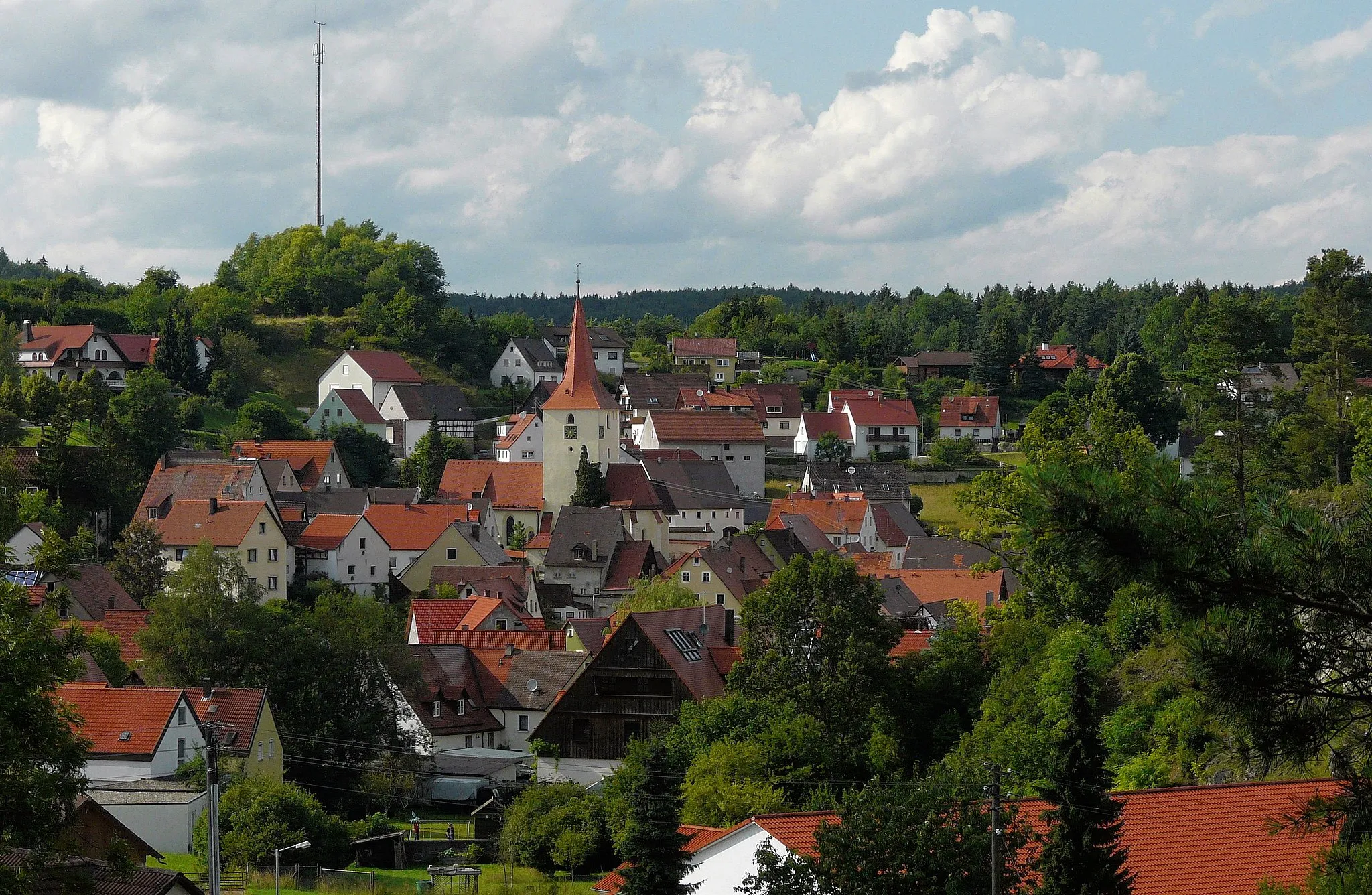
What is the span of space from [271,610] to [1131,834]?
2988cm

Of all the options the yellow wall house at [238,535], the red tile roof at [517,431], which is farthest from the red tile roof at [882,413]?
the yellow wall house at [238,535]

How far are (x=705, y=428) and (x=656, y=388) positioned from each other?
1393 centimetres

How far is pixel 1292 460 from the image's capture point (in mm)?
42250

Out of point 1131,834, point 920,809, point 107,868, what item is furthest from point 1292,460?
point 107,868

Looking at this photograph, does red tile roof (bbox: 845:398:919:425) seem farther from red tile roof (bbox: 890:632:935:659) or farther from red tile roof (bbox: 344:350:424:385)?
red tile roof (bbox: 890:632:935:659)

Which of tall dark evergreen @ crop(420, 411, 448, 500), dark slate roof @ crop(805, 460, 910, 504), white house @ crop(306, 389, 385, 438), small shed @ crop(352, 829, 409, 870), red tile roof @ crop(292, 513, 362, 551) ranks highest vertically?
white house @ crop(306, 389, 385, 438)

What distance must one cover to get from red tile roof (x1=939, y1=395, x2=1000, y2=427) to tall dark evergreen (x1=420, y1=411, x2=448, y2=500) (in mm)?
33742

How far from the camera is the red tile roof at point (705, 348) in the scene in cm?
11794

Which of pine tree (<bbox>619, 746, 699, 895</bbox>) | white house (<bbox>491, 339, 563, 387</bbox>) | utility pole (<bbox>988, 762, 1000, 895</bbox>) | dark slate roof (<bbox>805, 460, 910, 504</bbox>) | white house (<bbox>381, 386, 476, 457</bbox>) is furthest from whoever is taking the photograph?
white house (<bbox>491, 339, 563, 387</bbox>)

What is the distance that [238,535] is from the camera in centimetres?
5784

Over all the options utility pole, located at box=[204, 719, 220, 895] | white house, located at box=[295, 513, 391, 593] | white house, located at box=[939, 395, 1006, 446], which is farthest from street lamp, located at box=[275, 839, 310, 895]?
white house, located at box=[939, 395, 1006, 446]

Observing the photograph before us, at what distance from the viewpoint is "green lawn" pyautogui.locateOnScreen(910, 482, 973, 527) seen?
78.2m

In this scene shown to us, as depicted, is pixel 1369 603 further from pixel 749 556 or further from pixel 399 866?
pixel 749 556

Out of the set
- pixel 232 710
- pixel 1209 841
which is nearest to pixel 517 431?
pixel 232 710
